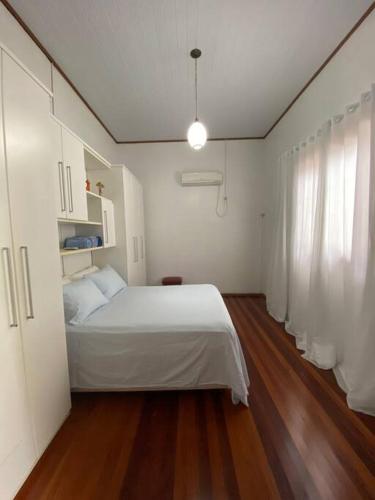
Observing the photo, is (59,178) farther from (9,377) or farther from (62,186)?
(9,377)

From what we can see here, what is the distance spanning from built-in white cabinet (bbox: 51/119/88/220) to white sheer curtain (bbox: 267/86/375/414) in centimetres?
230

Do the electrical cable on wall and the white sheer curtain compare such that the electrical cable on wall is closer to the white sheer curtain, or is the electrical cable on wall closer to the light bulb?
the white sheer curtain

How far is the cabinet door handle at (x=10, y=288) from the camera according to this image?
1.07 meters

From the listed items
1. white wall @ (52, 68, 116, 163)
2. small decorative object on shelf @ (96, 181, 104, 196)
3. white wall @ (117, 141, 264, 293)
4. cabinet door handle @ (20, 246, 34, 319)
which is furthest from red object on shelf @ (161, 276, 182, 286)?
cabinet door handle @ (20, 246, 34, 319)

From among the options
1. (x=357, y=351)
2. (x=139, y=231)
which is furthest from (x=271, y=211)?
(x=357, y=351)

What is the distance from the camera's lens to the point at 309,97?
2510 mm

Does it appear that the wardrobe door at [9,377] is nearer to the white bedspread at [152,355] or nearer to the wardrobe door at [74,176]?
the white bedspread at [152,355]

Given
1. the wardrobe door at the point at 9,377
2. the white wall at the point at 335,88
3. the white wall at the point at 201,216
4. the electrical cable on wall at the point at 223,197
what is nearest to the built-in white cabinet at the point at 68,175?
the wardrobe door at the point at 9,377

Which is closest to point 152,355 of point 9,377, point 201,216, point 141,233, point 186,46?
point 9,377

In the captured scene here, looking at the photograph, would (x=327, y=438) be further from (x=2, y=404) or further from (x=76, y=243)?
(x=76, y=243)

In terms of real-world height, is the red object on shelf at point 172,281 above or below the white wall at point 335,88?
below

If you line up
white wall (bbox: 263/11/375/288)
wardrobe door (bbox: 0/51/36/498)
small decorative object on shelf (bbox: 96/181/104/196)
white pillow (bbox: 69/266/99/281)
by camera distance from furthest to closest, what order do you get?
small decorative object on shelf (bbox: 96/181/104/196), white pillow (bbox: 69/266/99/281), white wall (bbox: 263/11/375/288), wardrobe door (bbox: 0/51/36/498)

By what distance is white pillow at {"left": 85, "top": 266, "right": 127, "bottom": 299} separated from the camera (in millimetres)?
2457

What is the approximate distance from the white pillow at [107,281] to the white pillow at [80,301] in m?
0.24
